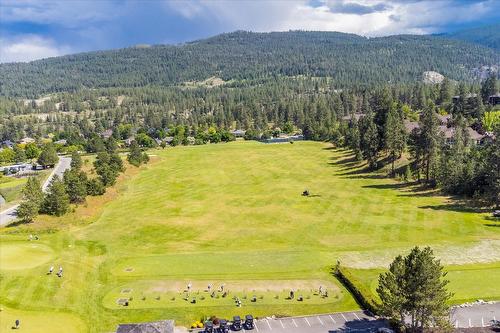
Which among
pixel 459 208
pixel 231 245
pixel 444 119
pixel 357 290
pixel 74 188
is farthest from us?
pixel 444 119

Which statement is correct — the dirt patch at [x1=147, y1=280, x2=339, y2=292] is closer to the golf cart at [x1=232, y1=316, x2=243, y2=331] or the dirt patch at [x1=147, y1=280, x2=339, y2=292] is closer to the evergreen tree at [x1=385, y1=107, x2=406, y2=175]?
the golf cart at [x1=232, y1=316, x2=243, y2=331]

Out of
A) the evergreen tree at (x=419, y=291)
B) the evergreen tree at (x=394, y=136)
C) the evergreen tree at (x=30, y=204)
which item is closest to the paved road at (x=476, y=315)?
the evergreen tree at (x=419, y=291)

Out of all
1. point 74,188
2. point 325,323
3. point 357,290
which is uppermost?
point 74,188

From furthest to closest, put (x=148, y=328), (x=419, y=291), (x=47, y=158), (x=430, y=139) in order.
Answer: (x=47, y=158) < (x=430, y=139) < (x=148, y=328) < (x=419, y=291)

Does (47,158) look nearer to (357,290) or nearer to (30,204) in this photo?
(30,204)

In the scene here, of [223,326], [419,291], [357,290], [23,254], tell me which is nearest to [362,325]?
[357,290]

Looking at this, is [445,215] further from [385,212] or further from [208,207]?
[208,207]
